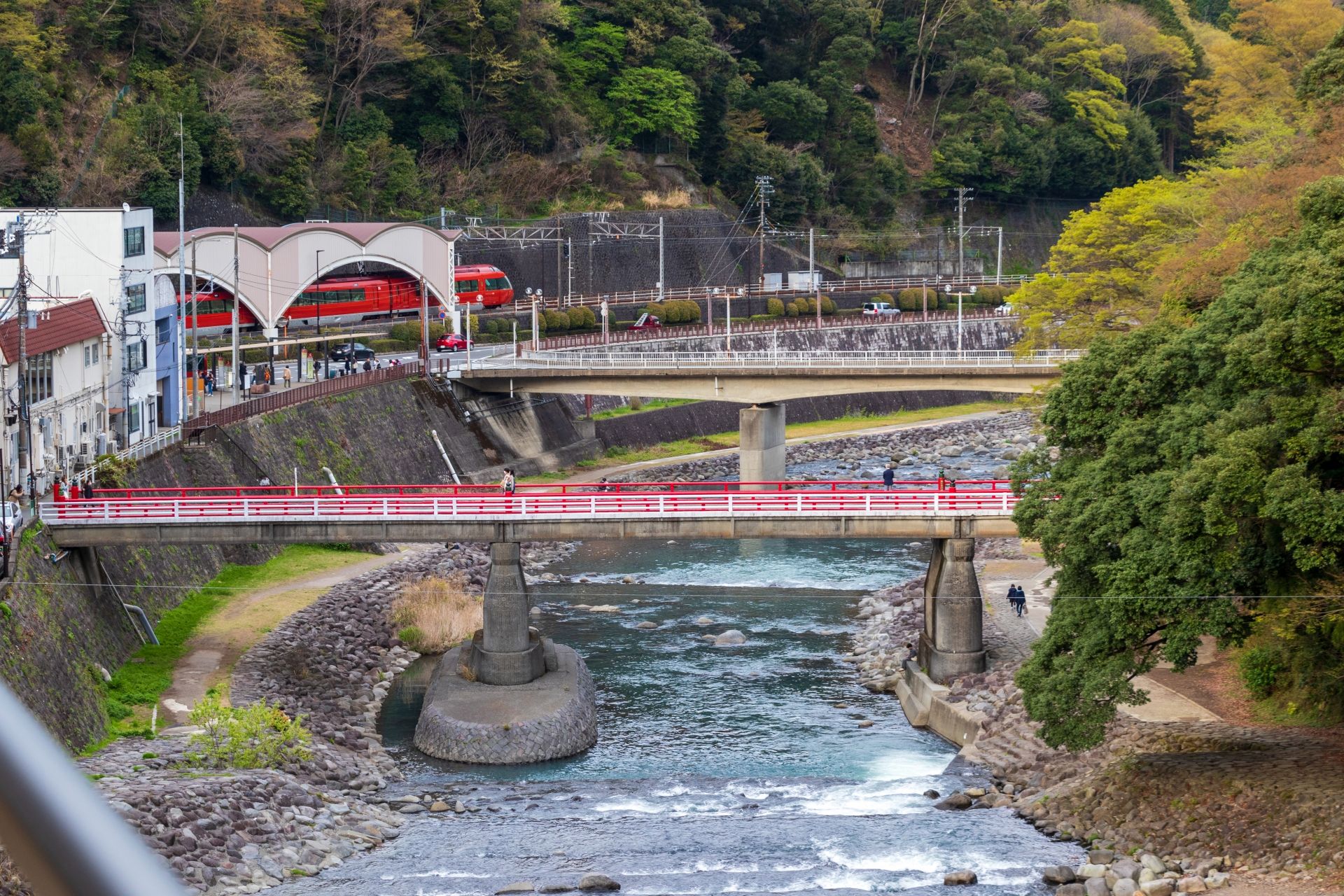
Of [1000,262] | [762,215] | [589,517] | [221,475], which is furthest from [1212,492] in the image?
[1000,262]

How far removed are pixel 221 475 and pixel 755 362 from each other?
22768 mm

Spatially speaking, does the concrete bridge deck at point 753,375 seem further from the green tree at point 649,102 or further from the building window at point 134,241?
the green tree at point 649,102

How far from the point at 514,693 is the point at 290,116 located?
163 feet

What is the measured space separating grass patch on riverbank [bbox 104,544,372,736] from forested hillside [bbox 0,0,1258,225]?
25.5m

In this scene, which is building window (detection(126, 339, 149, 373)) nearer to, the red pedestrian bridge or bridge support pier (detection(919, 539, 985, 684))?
the red pedestrian bridge

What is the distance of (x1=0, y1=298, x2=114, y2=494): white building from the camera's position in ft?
123

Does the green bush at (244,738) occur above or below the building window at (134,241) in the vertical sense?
below

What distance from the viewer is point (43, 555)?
35.0m

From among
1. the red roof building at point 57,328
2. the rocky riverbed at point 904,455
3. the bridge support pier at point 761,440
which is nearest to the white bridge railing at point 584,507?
the red roof building at point 57,328

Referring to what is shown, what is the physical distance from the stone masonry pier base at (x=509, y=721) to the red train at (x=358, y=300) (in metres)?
30.7

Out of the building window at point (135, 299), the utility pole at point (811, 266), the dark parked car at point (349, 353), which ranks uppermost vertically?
the utility pole at point (811, 266)

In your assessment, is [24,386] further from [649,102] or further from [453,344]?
[649,102]

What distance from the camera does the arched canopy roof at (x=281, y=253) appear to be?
5950cm

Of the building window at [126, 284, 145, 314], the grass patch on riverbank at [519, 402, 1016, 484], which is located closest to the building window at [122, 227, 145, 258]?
the building window at [126, 284, 145, 314]
